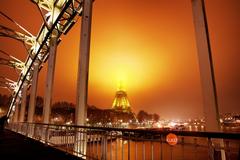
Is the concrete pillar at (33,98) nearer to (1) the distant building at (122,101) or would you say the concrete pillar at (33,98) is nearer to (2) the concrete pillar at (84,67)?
(2) the concrete pillar at (84,67)

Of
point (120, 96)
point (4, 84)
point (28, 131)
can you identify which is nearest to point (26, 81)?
point (28, 131)

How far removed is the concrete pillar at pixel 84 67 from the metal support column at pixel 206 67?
3.19 metres

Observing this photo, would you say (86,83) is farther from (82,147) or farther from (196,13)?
(196,13)

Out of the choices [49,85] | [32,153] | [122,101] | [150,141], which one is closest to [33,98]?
[49,85]

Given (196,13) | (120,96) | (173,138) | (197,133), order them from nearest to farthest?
(197,133) → (173,138) → (196,13) → (120,96)

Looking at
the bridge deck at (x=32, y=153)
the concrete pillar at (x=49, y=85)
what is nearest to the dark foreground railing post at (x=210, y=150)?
the bridge deck at (x=32, y=153)

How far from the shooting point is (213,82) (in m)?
2.60

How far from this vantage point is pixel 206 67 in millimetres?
2689

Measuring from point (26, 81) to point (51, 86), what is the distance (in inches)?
409

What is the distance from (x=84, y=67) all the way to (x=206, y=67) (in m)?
3.39

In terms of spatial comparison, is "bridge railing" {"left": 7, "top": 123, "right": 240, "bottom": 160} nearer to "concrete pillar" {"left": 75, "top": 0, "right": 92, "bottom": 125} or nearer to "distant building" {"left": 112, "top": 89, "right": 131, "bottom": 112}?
"concrete pillar" {"left": 75, "top": 0, "right": 92, "bottom": 125}

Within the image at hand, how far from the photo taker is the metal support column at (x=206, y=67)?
8.25 ft

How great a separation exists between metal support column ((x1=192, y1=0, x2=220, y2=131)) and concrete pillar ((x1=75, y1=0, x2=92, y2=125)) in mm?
3186

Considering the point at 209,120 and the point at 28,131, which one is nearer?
the point at 209,120
